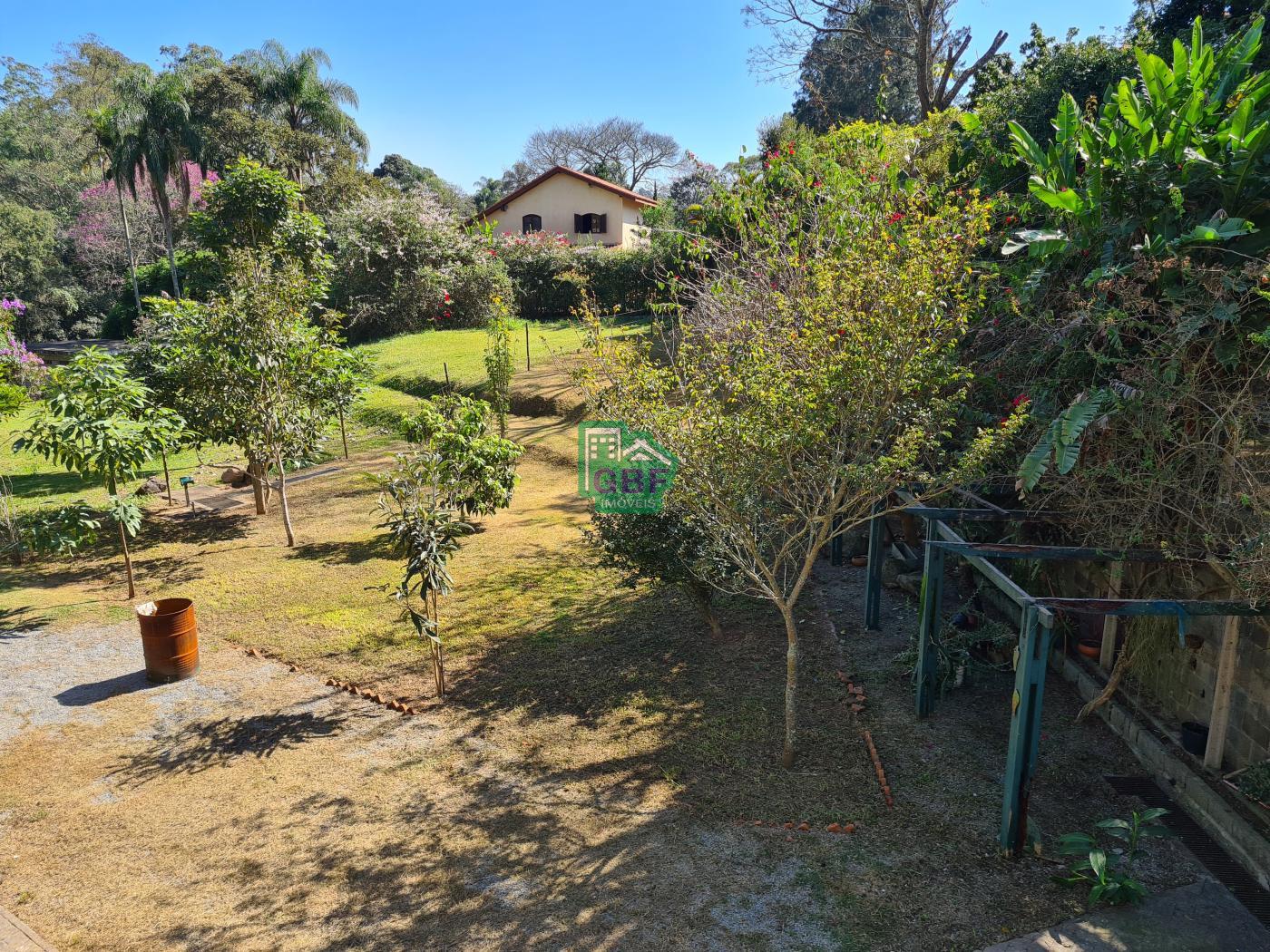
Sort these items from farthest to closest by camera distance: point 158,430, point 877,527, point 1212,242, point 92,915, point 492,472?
point 492,472 → point 158,430 → point 877,527 → point 1212,242 → point 92,915

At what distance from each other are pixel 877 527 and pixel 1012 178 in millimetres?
5275

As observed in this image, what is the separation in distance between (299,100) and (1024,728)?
1472 inches

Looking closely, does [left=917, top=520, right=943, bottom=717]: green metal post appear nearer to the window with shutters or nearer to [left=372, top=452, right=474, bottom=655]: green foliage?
[left=372, top=452, right=474, bottom=655]: green foliage

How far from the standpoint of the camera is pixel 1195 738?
5.92 m

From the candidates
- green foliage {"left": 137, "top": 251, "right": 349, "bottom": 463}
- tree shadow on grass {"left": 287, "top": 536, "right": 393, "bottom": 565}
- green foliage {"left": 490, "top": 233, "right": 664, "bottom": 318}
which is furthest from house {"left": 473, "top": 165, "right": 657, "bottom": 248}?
tree shadow on grass {"left": 287, "top": 536, "right": 393, "bottom": 565}

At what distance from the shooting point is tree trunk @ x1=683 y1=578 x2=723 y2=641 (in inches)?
327

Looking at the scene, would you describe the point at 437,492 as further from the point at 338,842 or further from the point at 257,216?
the point at 257,216

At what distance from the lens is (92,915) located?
16.2 feet

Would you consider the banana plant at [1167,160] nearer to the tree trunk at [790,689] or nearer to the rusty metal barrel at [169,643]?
the tree trunk at [790,689]

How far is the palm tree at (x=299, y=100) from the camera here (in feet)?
109

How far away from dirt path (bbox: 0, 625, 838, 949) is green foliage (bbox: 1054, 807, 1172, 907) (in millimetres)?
1657

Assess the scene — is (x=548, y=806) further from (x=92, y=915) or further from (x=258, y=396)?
(x=258, y=396)

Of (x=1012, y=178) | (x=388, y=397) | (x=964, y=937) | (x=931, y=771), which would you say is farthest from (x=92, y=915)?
(x=388, y=397)

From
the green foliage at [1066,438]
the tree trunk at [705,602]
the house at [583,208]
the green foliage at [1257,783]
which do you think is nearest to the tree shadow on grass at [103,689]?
the tree trunk at [705,602]
